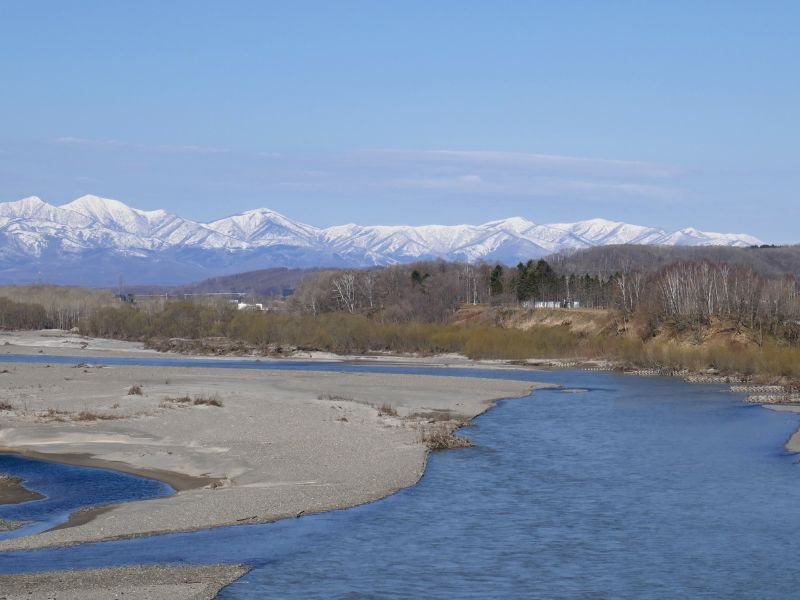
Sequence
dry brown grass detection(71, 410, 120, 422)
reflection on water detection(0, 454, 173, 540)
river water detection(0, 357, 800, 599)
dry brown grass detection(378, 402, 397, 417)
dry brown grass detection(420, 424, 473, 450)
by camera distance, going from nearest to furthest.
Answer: river water detection(0, 357, 800, 599) < reflection on water detection(0, 454, 173, 540) < dry brown grass detection(420, 424, 473, 450) < dry brown grass detection(71, 410, 120, 422) < dry brown grass detection(378, 402, 397, 417)

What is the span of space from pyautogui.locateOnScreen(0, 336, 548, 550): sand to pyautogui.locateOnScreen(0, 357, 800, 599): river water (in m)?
1.24

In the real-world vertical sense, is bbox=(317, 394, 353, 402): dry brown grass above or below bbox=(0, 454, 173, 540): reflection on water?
above

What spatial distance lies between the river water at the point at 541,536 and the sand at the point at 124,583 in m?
0.58

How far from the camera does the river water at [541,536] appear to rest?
65.5 ft

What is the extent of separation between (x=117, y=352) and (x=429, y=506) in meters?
90.2

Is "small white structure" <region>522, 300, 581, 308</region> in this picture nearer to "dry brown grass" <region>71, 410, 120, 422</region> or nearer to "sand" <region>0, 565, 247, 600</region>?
"dry brown grass" <region>71, 410, 120, 422</region>

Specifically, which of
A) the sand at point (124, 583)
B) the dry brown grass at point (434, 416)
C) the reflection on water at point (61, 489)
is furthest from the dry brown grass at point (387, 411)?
the sand at point (124, 583)

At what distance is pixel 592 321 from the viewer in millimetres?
108375

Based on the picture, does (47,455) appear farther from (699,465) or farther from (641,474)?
(699,465)

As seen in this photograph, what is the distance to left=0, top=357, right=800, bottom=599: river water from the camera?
786 inches

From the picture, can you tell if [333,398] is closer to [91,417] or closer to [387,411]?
[387,411]

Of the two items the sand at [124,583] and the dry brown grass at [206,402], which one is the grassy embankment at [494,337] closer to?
the dry brown grass at [206,402]

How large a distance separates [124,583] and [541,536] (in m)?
9.71

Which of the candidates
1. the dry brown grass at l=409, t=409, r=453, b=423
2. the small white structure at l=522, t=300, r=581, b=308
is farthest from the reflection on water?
the small white structure at l=522, t=300, r=581, b=308
